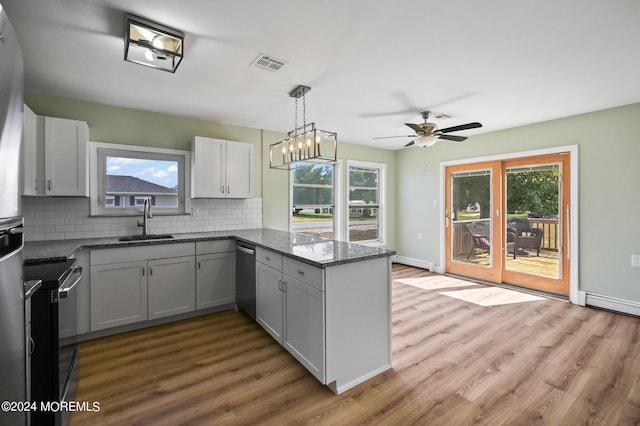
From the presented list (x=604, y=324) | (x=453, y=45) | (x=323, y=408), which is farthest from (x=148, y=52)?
(x=604, y=324)

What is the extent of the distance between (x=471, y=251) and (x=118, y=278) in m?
5.16

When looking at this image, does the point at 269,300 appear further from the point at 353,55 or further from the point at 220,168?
the point at 353,55

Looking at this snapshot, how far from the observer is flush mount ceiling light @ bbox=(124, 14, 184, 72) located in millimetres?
1864

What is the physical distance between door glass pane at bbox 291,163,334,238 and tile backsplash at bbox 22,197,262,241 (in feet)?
2.59

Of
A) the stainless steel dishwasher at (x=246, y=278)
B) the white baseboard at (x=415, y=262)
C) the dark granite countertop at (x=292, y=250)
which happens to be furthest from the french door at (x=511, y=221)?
the stainless steel dishwasher at (x=246, y=278)

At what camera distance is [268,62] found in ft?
8.04

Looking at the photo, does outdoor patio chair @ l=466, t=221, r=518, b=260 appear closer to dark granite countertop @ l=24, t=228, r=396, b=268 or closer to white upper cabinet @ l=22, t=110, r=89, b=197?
dark granite countertop @ l=24, t=228, r=396, b=268

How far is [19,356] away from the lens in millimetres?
1094

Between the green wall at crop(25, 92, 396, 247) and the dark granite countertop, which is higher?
the green wall at crop(25, 92, 396, 247)

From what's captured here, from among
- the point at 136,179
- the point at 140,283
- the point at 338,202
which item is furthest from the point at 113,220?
the point at 338,202

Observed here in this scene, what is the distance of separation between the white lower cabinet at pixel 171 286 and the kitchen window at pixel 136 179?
2.86ft

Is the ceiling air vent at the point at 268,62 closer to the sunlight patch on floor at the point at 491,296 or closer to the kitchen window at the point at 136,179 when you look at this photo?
the kitchen window at the point at 136,179

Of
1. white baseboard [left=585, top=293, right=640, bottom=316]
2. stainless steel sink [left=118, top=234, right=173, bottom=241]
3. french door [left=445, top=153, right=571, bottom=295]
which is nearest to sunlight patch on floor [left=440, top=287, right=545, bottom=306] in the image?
french door [left=445, top=153, right=571, bottom=295]

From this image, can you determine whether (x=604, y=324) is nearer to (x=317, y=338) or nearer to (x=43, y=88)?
(x=317, y=338)
